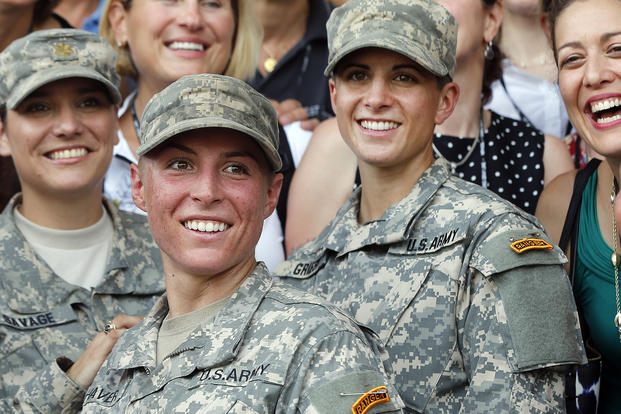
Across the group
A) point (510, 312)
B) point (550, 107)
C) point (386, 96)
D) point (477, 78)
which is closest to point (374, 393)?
point (510, 312)

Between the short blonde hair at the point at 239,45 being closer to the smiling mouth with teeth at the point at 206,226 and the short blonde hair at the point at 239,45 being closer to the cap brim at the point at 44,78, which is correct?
the cap brim at the point at 44,78

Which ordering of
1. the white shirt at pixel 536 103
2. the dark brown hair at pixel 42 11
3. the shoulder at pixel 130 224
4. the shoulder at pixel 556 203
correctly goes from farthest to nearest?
the white shirt at pixel 536 103 → the dark brown hair at pixel 42 11 → the shoulder at pixel 130 224 → the shoulder at pixel 556 203

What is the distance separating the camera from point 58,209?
3.64m

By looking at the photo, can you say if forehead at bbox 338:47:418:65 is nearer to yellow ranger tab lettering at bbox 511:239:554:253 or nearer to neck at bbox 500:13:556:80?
yellow ranger tab lettering at bbox 511:239:554:253

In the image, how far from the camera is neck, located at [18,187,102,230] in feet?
12.0

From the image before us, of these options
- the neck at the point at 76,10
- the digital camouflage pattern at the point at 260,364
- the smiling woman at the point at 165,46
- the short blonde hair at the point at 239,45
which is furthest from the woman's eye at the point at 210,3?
the neck at the point at 76,10

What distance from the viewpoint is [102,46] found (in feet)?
12.3

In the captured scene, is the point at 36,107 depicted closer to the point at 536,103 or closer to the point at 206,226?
the point at 206,226

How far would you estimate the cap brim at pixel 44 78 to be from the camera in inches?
137

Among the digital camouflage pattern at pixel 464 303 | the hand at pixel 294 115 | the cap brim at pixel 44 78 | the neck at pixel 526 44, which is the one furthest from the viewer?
the neck at pixel 526 44

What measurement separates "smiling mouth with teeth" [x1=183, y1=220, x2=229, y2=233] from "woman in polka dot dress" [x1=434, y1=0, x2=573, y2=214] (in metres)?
1.61

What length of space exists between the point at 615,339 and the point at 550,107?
2067 millimetres

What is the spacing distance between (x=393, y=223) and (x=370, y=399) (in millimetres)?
925

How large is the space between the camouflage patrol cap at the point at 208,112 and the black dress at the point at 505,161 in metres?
1.51
